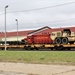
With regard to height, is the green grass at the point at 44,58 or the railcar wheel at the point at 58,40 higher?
the railcar wheel at the point at 58,40

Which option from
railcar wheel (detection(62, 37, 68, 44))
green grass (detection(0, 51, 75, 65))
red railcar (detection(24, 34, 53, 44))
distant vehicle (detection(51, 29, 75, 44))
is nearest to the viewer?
green grass (detection(0, 51, 75, 65))

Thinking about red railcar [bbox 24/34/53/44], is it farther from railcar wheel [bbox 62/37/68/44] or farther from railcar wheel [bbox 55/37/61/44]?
railcar wheel [bbox 62/37/68/44]

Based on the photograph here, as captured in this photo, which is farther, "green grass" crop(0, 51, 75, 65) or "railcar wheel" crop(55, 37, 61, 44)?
"railcar wheel" crop(55, 37, 61, 44)

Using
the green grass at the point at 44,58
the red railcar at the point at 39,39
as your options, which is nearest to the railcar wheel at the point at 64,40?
the red railcar at the point at 39,39

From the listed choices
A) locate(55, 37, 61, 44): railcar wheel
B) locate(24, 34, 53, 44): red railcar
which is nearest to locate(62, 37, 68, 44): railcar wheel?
locate(55, 37, 61, 44): railcar wheel

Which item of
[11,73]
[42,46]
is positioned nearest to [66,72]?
[11,73]

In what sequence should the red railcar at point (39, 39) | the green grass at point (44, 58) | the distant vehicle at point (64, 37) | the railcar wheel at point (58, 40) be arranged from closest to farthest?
the green grass at point (44, 58) < the distant vehicle at point (64, 37) < the railcar wheel at point (58, 40) < the red railcar at point (39, 39)

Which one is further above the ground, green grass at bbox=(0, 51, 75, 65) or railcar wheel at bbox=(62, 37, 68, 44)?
railcar wheel at bbox=(62, 37, 68, 44)

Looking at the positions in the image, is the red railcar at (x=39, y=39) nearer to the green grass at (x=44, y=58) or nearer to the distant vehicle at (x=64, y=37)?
the distant vehicle at (x=64, y=37)

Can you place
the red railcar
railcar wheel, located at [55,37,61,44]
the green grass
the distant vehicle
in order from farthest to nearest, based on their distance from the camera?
the red railcar → railcar wheel, located at [55,37,61,44] → the distant vehicle → the green grass

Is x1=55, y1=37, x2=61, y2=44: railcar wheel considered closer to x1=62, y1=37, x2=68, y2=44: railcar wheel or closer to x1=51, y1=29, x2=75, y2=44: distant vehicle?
x1=51, y1=29, x2=75, y2=44: distant vehicle

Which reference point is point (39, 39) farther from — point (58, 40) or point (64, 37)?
point (64, 37)

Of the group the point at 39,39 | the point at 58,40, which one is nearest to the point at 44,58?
the point at 58,40

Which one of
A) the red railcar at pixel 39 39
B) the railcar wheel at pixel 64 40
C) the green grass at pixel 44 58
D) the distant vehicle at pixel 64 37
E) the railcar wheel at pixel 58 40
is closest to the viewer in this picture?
the green grass at pixel 44 58
